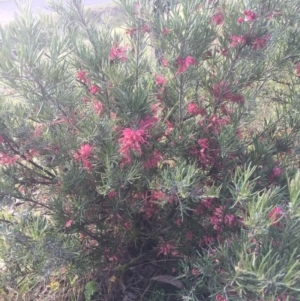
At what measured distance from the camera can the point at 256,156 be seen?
1898mm

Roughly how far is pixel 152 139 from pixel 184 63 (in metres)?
0.34

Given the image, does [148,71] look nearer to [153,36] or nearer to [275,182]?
[153,36]

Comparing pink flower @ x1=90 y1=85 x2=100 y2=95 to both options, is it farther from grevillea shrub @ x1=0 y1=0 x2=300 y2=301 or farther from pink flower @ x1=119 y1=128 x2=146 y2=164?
pink flower @ x1=119 y1=128 x2=146 y2=164

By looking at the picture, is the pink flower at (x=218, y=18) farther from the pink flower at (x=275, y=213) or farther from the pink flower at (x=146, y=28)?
the pink flower at (x=275, y=213)

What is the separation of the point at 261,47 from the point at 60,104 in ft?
2.70

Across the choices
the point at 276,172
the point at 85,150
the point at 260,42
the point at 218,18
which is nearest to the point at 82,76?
the point at 85,150

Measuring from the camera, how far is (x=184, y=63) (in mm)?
1634

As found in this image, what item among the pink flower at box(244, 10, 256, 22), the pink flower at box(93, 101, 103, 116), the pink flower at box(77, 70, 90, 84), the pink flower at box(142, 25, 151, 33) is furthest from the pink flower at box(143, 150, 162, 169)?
the pink flower at box(244, 10, 256, 22)

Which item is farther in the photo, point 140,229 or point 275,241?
point 140,229

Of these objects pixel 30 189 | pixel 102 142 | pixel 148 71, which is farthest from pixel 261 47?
pixel 30 189

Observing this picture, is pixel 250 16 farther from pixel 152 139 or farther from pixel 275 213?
pixel 275 213

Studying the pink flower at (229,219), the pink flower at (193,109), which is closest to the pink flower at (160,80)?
the pink flower at (193,109)

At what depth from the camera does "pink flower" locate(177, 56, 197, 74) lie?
1.61 m

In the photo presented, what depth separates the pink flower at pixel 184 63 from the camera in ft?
5.29
